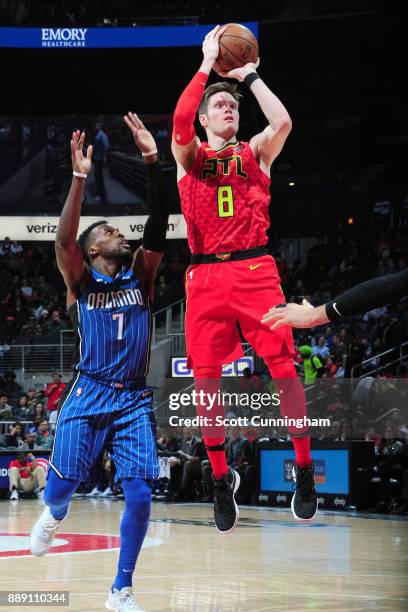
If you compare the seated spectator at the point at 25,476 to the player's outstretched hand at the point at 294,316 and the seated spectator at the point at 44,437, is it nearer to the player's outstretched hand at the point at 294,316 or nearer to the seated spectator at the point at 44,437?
the seated spectator at the point at 44,437

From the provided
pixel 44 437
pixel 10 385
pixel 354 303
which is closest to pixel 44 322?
pixel 10 385

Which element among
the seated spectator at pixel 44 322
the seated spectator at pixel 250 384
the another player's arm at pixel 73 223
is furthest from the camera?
the seated spectator at pixel 44 322

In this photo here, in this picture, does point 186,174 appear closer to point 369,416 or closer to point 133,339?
point 133,339

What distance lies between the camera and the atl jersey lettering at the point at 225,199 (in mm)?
6207

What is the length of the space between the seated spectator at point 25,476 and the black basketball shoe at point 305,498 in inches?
528

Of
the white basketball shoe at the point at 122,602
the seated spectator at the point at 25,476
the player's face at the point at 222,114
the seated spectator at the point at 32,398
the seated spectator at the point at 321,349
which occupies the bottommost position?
the white basketball shoe at the point at 122,602

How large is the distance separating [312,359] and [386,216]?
1050 centimetres

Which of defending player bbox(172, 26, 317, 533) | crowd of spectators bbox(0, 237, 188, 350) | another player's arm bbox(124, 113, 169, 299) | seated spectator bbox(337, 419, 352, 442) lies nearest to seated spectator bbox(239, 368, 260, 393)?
seated spectator bbox(337, 419, 352, 442)

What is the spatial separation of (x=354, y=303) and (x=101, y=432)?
2.43 metres

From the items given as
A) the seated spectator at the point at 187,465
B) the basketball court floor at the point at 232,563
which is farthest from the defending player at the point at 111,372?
the seated spectator at the point at 187,465

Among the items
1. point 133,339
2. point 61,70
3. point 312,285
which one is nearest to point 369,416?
point 312,285

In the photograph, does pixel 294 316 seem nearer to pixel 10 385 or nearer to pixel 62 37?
pixel 10 385

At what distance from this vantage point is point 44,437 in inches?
770

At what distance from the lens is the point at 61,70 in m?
26.0
